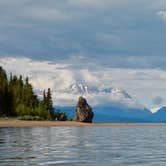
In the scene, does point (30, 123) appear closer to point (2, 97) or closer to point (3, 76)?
point (2, 97)

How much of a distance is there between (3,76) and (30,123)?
129 ft

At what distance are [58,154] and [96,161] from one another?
6789mm

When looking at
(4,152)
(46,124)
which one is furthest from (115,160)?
(46,124)

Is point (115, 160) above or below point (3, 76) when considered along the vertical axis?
below

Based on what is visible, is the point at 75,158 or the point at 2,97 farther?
the point at 2,97

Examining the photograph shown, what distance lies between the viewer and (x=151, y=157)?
1708 inches

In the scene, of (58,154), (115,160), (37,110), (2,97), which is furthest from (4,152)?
(37,110)

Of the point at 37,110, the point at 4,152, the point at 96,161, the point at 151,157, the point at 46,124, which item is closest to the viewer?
the point at 96,161

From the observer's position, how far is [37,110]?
189 metres

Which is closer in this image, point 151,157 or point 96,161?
point 96,161

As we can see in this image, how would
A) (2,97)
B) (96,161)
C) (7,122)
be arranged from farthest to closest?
(2,97) → (7,122) → (96,161)

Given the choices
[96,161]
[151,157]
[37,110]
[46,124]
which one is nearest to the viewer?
[96,161]

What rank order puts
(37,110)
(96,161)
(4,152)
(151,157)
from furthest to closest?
(37,110), (4,152), (151,157), (96,161)

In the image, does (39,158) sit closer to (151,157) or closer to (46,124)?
(151,157)
